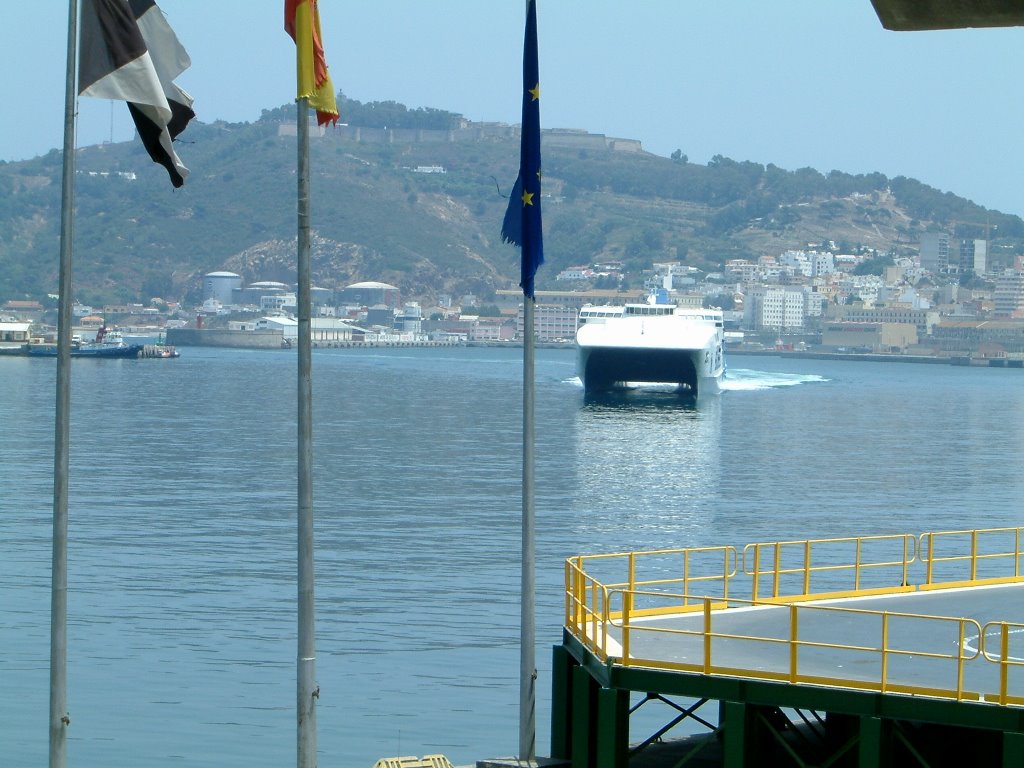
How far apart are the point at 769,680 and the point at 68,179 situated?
6.36 meters

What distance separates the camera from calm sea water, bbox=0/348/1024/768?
813 inches

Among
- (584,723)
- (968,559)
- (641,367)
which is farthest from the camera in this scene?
(641,367)

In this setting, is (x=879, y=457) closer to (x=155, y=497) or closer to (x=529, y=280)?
(x=155, y=497)

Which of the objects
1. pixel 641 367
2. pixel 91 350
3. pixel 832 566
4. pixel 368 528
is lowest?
pixel 368 528

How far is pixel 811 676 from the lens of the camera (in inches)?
487

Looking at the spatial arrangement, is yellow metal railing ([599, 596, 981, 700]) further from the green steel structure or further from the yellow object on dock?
the yellow object on dock

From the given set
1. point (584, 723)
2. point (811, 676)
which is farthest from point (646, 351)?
point (811, 676)

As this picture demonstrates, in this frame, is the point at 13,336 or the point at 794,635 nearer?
the point at 794,635

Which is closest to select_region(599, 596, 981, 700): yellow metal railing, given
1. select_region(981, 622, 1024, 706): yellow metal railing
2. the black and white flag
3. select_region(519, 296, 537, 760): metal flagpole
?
select_region(981, 622, 1024, 706): yellow metal railing

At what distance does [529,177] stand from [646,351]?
3022 inches

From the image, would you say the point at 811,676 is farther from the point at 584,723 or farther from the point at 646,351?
the point at 646,351

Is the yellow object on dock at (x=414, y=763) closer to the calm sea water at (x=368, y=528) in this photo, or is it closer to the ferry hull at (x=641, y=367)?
the calm sea water at (x=368, y=528)

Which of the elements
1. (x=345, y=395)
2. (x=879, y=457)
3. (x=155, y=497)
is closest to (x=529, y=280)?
(x=155, y=497)

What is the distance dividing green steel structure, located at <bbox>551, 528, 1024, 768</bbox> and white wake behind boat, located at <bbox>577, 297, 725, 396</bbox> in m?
73.3
